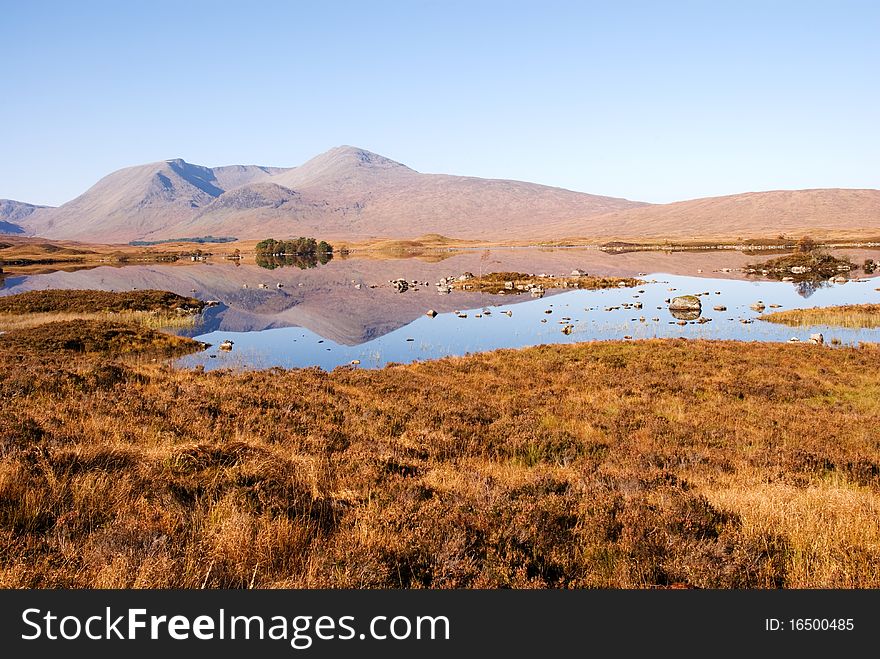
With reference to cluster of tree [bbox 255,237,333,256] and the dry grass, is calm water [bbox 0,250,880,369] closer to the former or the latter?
the dry grass

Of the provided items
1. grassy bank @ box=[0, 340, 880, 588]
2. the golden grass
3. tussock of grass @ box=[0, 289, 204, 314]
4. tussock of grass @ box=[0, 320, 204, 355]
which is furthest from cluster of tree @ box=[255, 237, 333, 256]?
Answer: grassy bank @ box=[0, 340, 880, 588]

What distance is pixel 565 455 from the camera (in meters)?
11.8

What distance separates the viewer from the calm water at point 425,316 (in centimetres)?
3167

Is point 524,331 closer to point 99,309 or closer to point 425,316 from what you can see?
point 425,316

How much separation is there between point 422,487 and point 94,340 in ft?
95.9

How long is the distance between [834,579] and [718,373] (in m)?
17.0

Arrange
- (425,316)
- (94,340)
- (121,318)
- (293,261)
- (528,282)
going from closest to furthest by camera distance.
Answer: (94,340) < (121,318) < (425,316) < (528,282) < (293,261)

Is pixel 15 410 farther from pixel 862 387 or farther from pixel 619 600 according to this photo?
pixel 862 387

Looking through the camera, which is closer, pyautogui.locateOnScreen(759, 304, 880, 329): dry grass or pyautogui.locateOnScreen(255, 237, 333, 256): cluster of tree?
pyautogui.locateOnScreen(759, 304, 880, 329): dry grass

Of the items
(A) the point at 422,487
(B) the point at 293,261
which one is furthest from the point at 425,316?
(B) the point at 293,261

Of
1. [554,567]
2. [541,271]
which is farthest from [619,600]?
[541,271]

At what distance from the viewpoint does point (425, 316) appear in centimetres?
4497

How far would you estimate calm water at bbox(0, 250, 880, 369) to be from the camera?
1247 inches

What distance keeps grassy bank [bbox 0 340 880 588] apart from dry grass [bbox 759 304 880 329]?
20.6 m
